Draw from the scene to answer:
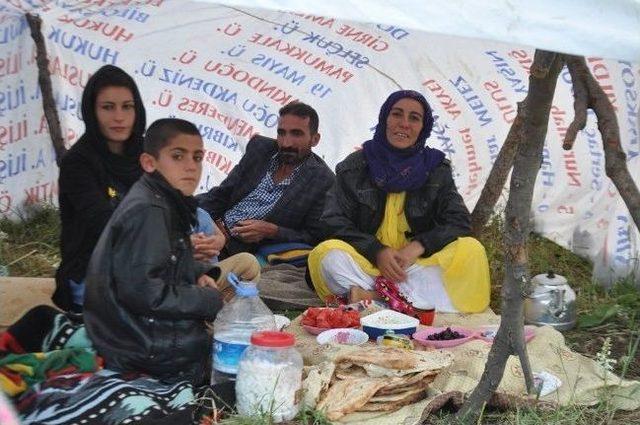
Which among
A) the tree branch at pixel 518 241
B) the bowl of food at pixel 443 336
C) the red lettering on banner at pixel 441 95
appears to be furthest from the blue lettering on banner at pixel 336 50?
the tree branch at pixel 518 241

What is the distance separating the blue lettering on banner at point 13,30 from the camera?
5846 millimetres

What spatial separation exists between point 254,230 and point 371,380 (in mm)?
1905

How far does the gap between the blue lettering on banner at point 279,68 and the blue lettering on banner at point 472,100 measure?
96cm

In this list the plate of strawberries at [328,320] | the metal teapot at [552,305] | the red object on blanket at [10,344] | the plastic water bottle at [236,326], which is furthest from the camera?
the metal teapot at [552,305]

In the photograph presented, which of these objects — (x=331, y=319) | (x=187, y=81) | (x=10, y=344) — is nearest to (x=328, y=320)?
(x=331, y=319)

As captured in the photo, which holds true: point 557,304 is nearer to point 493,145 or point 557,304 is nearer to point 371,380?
point 371,380

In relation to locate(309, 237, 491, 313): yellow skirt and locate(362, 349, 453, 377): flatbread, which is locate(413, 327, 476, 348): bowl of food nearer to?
locate(362, 349, 453, 377): flatbread

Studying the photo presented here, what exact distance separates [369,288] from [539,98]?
5.87 feet

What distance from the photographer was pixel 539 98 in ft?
10.5

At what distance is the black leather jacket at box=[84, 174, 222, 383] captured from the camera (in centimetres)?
333

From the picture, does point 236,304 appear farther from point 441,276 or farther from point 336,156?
point 336,156

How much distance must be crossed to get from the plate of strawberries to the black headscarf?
97 cm

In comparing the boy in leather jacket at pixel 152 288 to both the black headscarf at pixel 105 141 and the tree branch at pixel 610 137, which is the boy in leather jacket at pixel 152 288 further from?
the tree branch at pixel 610 137

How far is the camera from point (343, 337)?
13.1ft
